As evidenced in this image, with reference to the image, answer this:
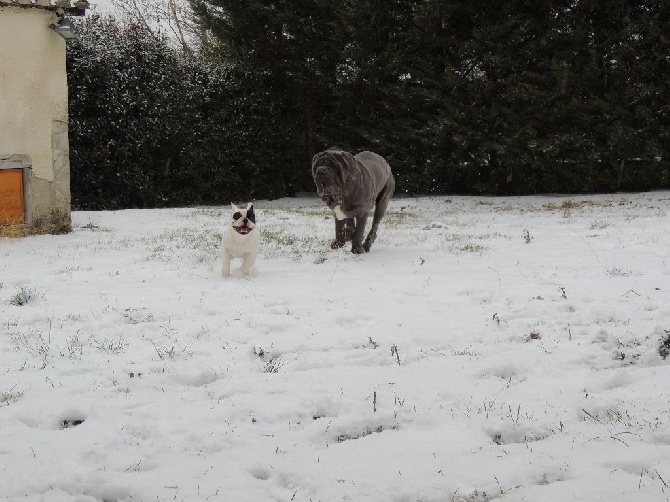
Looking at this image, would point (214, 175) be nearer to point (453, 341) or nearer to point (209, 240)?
point (209, 240)

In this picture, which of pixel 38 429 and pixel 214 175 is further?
pixel 214 175

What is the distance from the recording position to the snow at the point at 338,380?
253 cm

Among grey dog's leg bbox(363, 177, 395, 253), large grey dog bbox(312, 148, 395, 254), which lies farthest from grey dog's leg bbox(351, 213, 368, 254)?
grey dog's leg bbox(363, 177, 395, 253)

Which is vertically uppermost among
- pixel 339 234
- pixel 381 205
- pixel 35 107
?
pixel 35 107

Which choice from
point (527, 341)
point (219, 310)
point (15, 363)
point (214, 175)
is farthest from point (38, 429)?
point (214, 175)

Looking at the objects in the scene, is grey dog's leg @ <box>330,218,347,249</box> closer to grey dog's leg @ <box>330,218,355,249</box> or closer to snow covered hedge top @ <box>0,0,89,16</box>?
grey dog's leg @ <box>330,218,355,249</box>

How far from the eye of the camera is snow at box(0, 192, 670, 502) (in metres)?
2.53

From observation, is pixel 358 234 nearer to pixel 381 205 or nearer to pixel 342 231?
pixel 342 231

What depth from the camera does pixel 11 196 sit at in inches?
403

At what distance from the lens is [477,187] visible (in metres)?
18.3

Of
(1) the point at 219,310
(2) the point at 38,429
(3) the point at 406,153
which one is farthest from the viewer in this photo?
(3) the point at 406,153

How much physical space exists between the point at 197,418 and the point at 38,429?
0.79 metres

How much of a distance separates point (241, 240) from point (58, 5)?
6.64m

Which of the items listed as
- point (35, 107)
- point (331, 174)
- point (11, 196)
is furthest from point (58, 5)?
point (331, 174)
